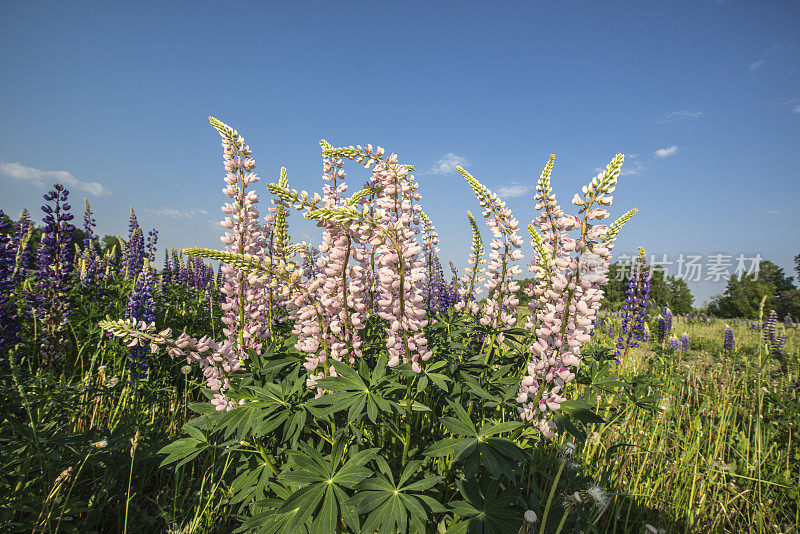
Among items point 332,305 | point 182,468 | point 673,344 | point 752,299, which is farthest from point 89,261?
point 752,299

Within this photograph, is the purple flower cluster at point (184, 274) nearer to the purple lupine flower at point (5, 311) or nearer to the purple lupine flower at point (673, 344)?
the purple lupine flower at point (5, 311)

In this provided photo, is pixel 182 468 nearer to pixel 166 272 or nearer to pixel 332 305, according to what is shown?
pixel 332 305

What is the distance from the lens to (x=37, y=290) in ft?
16.1

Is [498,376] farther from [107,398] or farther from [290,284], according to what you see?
[107,398]

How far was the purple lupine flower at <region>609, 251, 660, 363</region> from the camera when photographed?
161 inches

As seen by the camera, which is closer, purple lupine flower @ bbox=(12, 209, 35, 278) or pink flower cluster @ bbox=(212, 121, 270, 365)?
pink flower cluster @ bbox=(212, 121, 270, 365)

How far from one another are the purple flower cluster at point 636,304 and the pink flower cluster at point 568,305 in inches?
101

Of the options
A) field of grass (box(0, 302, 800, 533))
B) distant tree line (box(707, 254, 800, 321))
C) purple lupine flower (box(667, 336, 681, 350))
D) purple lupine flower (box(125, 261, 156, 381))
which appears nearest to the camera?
field of grass (box(0, 302, 800, 533))

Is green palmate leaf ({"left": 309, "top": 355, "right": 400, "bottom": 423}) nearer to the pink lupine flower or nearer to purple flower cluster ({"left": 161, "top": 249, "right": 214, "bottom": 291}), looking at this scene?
the pink lupine flower

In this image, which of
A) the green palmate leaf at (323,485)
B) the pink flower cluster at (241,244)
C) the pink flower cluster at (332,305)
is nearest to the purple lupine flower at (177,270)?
the pink flower cluster at (241,244)

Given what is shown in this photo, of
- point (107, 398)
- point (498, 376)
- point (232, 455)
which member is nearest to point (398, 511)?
point (498, 376)

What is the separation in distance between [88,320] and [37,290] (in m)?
1.01

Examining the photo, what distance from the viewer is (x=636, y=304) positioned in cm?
418

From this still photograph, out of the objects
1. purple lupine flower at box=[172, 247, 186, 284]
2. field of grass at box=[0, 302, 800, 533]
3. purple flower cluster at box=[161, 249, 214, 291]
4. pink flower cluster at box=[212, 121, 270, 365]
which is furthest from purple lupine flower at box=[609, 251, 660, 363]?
purple lupine flower at box=[172, 247, 186, 284]
